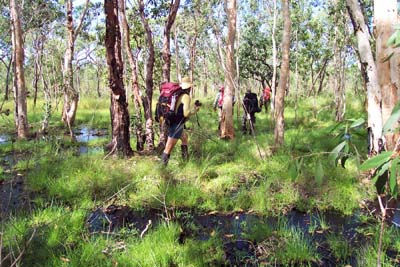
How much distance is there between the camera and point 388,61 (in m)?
4.99

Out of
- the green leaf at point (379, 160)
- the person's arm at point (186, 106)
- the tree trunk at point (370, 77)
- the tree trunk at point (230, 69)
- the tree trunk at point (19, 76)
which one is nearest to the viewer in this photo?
the green leaf at point (379, 160)

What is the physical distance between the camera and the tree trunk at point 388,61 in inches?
194

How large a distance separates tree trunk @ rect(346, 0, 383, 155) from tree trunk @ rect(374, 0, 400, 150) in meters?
0.35

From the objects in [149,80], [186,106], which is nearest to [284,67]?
[186,106]

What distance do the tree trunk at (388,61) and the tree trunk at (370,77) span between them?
0.35m

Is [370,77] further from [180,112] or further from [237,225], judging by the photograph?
[180,112]

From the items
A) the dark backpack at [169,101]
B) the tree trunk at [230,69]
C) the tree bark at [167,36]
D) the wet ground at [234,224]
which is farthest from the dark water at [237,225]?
the tree trunk at [230,69]

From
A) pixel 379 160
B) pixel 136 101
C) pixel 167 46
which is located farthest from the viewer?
pixel 136 101

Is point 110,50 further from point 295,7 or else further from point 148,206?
point 295,7

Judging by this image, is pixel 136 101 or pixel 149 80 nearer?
pixel 149 80

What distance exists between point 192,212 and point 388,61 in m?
3.50

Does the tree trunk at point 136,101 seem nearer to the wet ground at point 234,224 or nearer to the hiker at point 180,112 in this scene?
the hiker at point 180,112

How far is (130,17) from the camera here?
505 inches

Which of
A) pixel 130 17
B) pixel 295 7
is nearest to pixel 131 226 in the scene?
pixel 130 17
